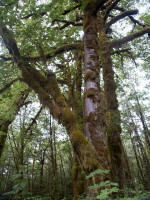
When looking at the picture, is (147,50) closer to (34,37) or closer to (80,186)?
(34,37)

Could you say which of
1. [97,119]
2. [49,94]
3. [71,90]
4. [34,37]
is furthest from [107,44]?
[97,119]

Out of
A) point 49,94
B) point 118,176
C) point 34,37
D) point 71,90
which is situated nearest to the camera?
point 118,176

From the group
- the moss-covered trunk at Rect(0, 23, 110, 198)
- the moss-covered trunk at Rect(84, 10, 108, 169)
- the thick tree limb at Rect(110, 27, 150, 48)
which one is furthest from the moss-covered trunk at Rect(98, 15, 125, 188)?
the moss-covered trunk at Rect(0, 23, 110, 198)

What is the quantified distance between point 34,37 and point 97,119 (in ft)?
11.4

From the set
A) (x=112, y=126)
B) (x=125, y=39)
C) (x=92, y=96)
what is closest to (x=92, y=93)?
(x=92, y=96)

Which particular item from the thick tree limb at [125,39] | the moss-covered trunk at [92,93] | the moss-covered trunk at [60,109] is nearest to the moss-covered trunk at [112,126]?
the thick tree limb at [125,39]

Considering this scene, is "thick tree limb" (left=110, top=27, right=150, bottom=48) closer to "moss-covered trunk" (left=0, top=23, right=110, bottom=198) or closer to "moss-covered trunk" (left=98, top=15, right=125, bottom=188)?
"moss-covered trunk" (left=98, top=15, right=125, bottom=188)

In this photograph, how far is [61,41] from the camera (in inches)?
229

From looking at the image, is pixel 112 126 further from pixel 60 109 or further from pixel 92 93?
pixel 60 109

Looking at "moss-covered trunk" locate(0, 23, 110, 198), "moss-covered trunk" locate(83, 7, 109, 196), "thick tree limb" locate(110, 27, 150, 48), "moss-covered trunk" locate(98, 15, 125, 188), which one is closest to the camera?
Result: "moss-covered trunk" locate(0, 23, 110, 198)

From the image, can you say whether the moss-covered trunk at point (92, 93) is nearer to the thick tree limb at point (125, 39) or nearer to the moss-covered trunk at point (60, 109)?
the moss-covered trunk at point (60, 109)

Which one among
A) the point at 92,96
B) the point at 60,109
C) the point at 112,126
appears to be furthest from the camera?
the point at 112,126

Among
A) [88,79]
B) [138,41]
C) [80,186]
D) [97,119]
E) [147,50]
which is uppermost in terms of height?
[138,41]

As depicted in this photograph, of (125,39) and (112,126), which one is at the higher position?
(125,39)
